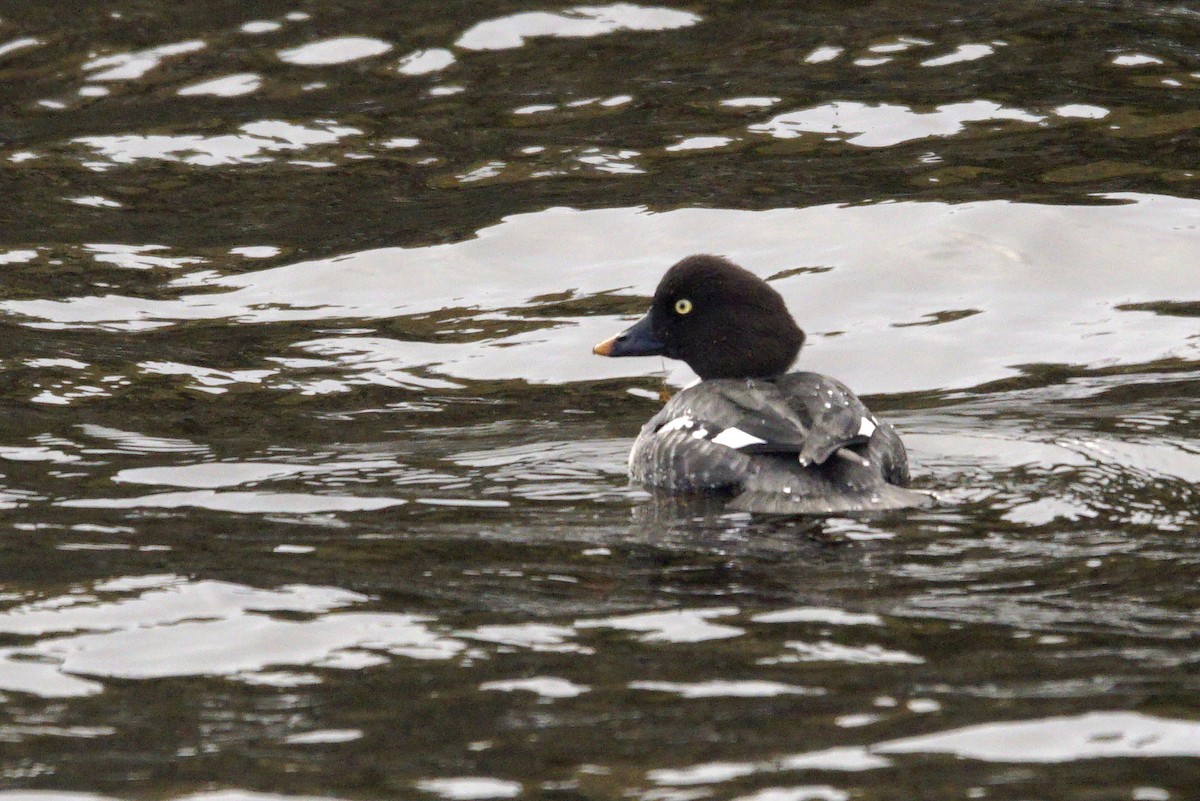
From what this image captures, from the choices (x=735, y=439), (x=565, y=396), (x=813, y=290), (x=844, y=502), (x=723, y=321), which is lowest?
(x=844, y=502)

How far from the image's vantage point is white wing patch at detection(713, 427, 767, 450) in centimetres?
748

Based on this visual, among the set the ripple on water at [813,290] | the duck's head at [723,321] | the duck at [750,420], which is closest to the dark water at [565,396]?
the ripple on water at [813,290]

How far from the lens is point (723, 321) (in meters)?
8.77

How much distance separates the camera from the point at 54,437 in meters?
9.08

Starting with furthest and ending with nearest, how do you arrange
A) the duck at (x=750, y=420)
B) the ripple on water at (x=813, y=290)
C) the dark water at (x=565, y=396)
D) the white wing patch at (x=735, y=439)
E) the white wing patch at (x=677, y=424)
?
the ripple on water at (x=813, y=290)
the white wing patch at (x=677, y=424)
the white wing patch at (x=735, y=439)
the duck at (x=750, y=420)
the dark water at (x=565, y=396)

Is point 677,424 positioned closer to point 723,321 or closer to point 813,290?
point 723,321

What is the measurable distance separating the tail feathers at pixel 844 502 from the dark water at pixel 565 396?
0.43 feet

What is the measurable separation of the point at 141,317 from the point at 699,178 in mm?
4207

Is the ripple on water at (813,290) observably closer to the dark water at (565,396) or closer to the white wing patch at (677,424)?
the dark water at (565,396)

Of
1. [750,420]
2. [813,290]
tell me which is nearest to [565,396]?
[813,290]

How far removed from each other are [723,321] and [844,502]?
6.07 feet

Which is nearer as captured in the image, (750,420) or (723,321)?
(750,420)

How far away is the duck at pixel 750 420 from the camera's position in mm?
7250

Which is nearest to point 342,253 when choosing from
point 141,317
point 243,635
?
point 141,317
